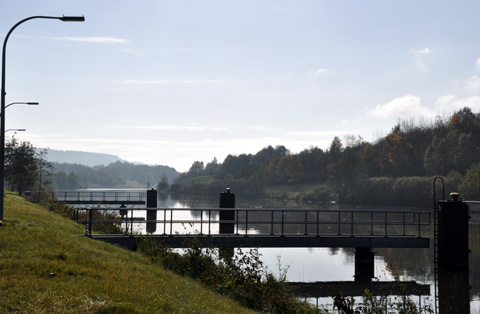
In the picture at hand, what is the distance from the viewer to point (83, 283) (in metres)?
10.4

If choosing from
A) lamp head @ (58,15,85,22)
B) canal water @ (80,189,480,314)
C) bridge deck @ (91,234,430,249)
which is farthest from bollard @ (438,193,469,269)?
lamp head @ (58,15,85,22)

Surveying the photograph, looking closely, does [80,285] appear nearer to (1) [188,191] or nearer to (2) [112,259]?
(2) [112,259]

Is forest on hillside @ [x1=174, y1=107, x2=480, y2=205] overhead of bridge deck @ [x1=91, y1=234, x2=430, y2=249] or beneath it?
overhead

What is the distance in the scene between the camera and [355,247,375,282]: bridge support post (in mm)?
24188

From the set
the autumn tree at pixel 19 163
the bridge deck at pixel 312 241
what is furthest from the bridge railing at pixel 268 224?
the autumn tree at pixel 19 163

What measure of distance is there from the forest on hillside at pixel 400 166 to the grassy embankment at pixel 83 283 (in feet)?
205

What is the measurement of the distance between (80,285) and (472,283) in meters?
17.7

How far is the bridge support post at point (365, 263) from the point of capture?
24.2 metres

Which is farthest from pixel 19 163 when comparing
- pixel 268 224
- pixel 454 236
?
pixel 454 236

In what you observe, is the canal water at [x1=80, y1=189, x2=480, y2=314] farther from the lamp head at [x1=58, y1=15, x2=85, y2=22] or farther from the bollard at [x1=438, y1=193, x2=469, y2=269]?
the lamp head at [x1=58, y1=15, x2=85, y2=22]

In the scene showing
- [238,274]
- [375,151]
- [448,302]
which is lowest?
[448,302]

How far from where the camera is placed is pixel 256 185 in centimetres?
13312

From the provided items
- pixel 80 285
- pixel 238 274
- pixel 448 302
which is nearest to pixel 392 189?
pixel 448 302

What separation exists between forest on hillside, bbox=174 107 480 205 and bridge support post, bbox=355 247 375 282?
47.8 m
